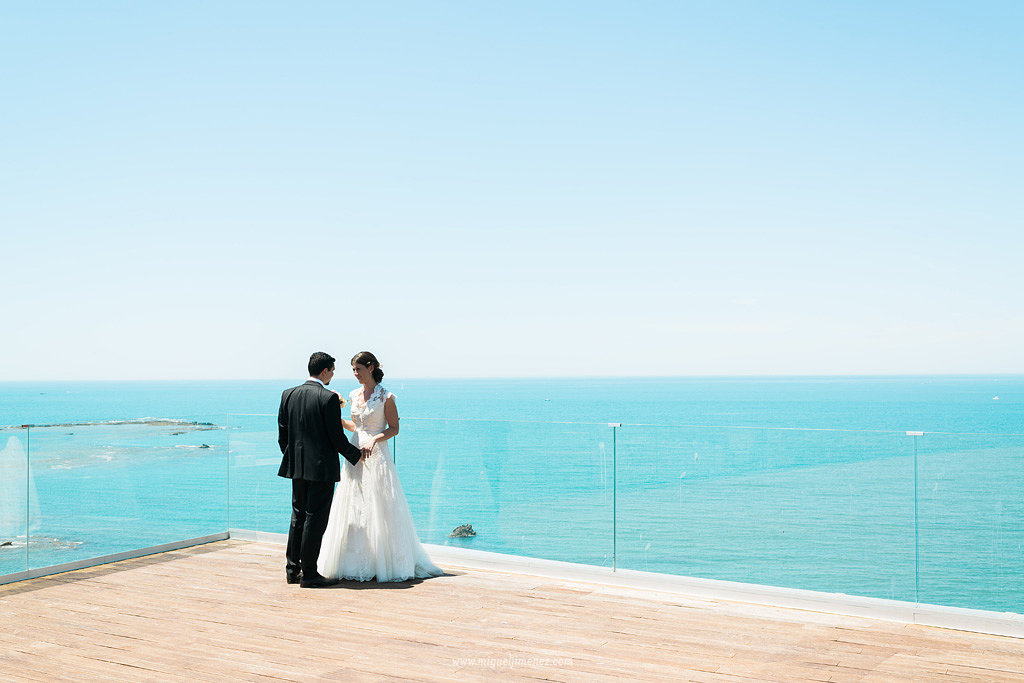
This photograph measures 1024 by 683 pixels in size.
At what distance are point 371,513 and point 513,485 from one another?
1038mm

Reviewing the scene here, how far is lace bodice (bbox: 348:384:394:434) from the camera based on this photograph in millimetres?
5461

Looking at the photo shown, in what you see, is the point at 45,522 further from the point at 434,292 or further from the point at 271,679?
the point at 434,292

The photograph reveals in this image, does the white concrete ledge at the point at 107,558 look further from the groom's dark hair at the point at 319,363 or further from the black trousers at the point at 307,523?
the groom's dark hair at the point at 319,363

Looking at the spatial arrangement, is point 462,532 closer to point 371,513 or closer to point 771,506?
point 371,513

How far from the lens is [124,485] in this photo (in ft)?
20.4

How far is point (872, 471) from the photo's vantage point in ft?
15.4

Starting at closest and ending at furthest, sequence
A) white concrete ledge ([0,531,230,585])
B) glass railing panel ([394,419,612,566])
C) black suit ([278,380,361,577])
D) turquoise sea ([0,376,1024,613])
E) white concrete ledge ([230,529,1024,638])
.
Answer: white concrete ledge ([230,529,1024,638]) → turquoise sea ([0,376,1024,613]) → black suit ([278,380,361,577]) → white concrete ledge ([0,531,230,585]) → glass railing panel ([394,419,612,566])

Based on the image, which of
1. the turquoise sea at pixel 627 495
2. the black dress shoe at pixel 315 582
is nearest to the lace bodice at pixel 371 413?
the turquoise sea at pixel 627 495

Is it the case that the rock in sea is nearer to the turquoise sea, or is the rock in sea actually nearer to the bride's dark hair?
the turquoise sea

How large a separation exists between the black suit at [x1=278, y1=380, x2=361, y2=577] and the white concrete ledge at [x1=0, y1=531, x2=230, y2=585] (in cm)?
143

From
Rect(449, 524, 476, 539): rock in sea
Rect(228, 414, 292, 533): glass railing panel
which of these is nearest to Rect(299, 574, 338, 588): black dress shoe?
Rect(449, 524, 476, 539): rock in sea

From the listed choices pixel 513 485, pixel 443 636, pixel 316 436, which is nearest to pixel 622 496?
pixel 513 485

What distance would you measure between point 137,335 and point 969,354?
90.6 meters

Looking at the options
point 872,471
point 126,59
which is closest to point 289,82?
point 126,59
